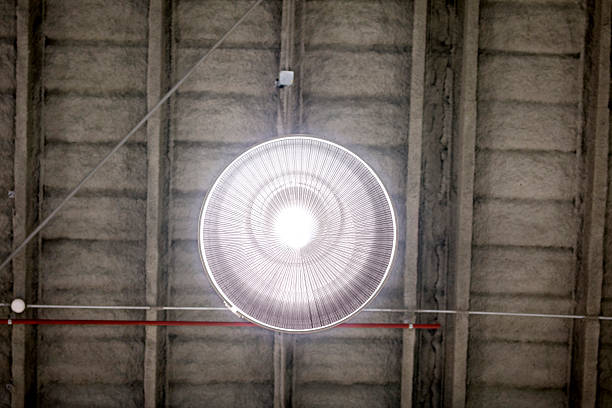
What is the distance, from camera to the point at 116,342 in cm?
339

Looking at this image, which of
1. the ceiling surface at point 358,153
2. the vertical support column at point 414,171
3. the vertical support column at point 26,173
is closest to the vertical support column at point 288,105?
the ceiling surface at point 358,153

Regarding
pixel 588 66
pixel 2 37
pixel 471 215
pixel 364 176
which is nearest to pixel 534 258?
pixel 471 215

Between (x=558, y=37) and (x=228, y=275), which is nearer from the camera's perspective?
(x=228, y=275)

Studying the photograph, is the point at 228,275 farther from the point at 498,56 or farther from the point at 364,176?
the point at 498,56

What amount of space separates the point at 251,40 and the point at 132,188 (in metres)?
1.52

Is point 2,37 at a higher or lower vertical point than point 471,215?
higher

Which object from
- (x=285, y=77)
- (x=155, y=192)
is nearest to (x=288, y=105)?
(x=285, y=77)

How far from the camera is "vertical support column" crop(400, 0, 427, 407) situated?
3.13 m

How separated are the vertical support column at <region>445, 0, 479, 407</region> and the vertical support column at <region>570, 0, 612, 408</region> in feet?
2.99

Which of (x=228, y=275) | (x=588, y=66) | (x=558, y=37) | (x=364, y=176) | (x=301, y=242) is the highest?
(x=558, y=37)

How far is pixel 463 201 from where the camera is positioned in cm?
321

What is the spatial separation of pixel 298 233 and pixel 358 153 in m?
1.75

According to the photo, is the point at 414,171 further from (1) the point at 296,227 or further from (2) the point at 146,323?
(2) the point at 146,323

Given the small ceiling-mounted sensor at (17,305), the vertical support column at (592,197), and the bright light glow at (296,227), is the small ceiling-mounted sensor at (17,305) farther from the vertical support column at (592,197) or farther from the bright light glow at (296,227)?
the vertical support column at (592,197)
